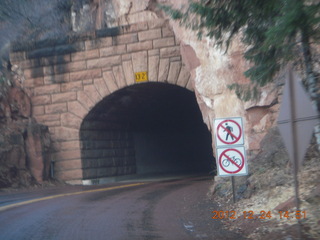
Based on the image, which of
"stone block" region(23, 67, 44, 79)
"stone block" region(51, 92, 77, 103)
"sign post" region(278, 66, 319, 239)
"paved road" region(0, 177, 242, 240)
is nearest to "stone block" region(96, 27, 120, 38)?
"stone block" region(51, 92, 77, 103)

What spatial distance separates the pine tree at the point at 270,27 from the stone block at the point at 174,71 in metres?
9.22

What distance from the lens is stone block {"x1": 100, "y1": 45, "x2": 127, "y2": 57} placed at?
2056 cm

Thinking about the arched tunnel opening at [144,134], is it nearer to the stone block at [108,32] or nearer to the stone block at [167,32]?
the stone block at [167,32]

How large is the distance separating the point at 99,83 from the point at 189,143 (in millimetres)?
12869

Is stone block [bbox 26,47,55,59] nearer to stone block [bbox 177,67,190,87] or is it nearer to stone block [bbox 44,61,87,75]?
stone block [bbox 44,61,87,75]

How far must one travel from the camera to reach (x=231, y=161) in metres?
11.2

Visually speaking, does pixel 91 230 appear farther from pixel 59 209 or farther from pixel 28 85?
pixel 28 85

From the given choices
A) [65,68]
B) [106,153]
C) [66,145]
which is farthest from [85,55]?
[106,153]

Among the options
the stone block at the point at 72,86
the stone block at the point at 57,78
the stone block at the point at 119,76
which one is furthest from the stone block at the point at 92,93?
the stone block at the point at 119,76

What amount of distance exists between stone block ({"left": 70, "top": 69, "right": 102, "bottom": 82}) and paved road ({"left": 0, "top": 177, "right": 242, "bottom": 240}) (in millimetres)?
6328

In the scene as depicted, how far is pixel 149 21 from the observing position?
66.1 feet

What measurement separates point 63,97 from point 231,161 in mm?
12032

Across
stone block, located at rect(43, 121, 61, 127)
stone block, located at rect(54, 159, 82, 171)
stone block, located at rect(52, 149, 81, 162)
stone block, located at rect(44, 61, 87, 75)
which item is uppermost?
stone block, located at rect(44, 61, 87, 75)

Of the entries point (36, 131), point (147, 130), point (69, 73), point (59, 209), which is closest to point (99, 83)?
point (69, 73)
